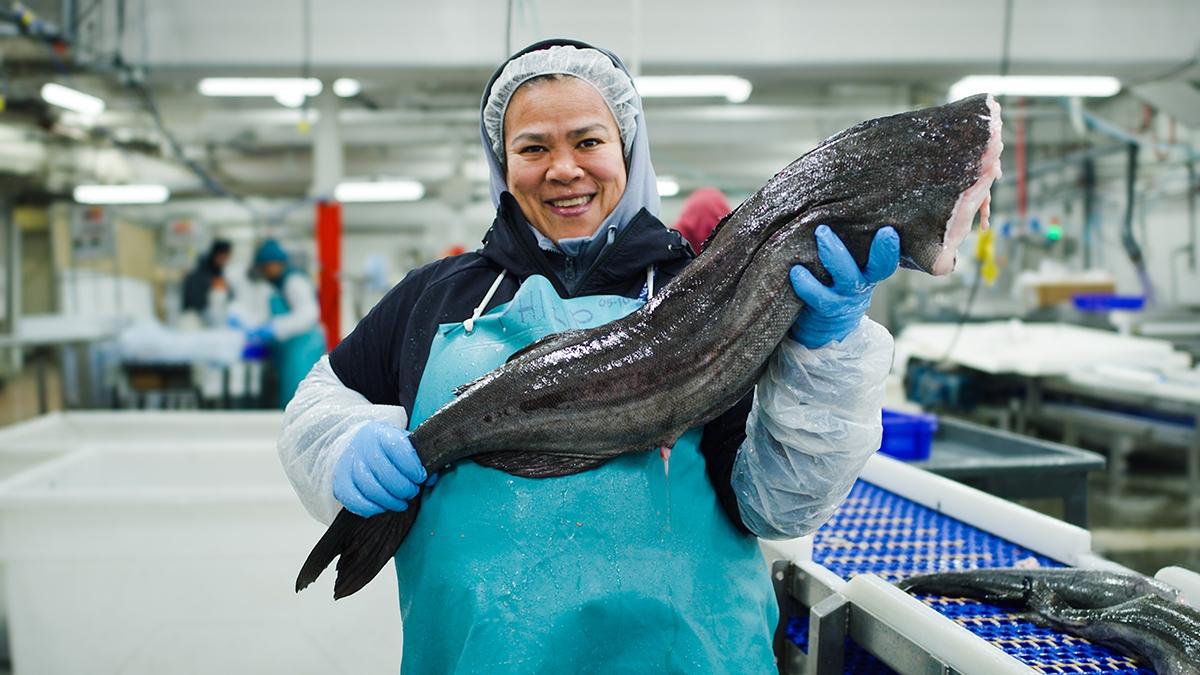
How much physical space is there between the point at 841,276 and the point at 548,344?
0.52 m

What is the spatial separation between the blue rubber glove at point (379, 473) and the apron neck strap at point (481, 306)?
0.77 feet

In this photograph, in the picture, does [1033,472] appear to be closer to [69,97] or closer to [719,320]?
[719,320]

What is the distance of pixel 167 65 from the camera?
7.00m

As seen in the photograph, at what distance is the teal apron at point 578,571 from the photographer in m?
1.29

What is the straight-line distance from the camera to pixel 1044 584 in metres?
1.64

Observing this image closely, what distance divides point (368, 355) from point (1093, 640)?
1582 millimetres

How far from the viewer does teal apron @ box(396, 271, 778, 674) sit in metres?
1.29

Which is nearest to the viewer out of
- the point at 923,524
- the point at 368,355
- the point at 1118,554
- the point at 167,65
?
the point at 368,355

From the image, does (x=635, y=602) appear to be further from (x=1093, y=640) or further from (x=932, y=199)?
(x=1093, y=640)

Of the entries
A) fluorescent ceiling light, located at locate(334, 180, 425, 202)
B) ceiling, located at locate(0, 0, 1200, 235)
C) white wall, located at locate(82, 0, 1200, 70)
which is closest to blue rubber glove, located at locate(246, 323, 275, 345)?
ceiling, located at locate(0, 0, 1200, 235)

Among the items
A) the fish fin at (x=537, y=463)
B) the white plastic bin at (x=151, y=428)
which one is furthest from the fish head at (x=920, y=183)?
the white plastic bin at (x=151, y=428)

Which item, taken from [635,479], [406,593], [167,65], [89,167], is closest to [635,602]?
[635,479]

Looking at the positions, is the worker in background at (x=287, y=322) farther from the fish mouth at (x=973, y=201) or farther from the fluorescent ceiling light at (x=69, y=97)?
the fish mouth at (x=973, y=201)

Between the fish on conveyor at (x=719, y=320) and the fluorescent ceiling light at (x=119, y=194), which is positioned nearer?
the fish on conveyor at (x=719, y=320)
